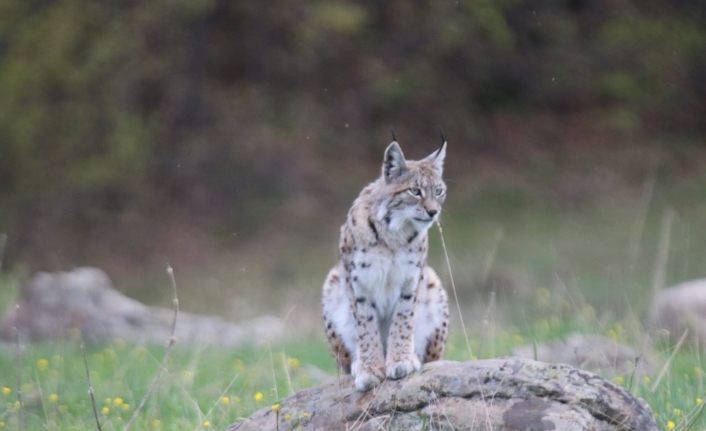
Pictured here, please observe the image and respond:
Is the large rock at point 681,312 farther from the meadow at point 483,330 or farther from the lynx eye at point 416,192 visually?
the lynx eye at point 416,192

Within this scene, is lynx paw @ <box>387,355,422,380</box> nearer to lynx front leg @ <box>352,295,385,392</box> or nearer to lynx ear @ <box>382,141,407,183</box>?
lynx front leg @ <box>352,295,385,392</box>

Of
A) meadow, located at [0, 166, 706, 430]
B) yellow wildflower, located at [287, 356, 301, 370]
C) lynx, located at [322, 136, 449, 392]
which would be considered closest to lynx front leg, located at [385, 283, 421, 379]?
lynx, located at [322, 136, 449, 392]

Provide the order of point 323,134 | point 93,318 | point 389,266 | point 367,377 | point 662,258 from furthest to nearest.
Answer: point 323,134 < point 93,318 < point 662,258 < point 389,266 < point 367,377

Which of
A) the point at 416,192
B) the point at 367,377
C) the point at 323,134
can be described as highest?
the point at 323,134

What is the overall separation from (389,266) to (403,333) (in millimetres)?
407

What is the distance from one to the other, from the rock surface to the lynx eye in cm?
212

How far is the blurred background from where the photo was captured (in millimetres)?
20281

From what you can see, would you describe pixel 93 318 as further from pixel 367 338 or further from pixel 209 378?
pixel 367 338

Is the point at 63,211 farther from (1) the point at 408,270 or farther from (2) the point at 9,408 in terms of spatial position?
(1) the point at 408,270

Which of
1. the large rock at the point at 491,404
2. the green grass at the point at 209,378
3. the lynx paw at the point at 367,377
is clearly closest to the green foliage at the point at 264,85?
the green grass at the point at 209,378

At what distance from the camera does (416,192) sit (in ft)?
24.0

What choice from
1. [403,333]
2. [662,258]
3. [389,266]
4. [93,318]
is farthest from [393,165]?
[93,318]

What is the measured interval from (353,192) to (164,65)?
422 cm

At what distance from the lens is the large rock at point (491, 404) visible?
6105 mm
